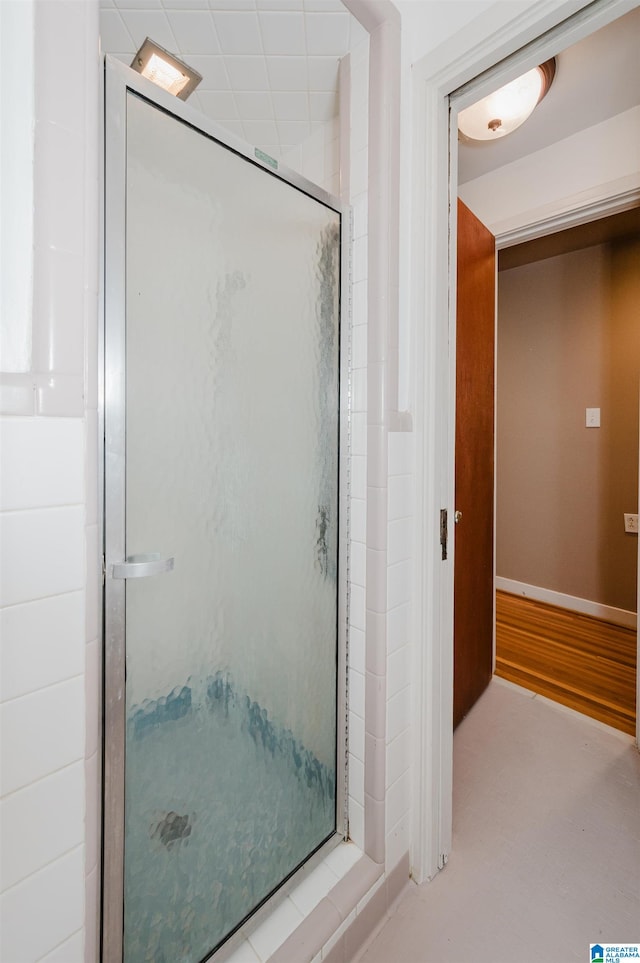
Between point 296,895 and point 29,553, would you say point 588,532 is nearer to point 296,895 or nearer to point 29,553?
point 296,895

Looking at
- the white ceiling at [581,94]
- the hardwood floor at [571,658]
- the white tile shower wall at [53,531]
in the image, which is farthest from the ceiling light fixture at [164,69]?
the hardwood floor at [571,658]

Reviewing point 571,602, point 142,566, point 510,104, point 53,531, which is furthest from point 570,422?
point 53,531

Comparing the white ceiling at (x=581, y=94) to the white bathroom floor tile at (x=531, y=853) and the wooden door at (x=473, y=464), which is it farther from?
the white bathroom floor tile at (x=531, y=853)

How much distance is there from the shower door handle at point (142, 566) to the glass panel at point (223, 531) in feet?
0.05

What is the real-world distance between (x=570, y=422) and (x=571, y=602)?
121cm

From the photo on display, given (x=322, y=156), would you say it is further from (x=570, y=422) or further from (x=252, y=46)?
(x=570, y=422)

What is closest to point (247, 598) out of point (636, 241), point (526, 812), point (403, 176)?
point (403, 176)

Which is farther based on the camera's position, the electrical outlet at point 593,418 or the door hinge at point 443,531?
the electrical outlet at point 593,418

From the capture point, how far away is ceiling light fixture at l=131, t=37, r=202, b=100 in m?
0.98

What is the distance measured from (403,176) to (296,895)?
1.68 meters

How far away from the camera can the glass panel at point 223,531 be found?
729 millimetres

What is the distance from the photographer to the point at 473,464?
1.87 meters

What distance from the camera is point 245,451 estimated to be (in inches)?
35.0
